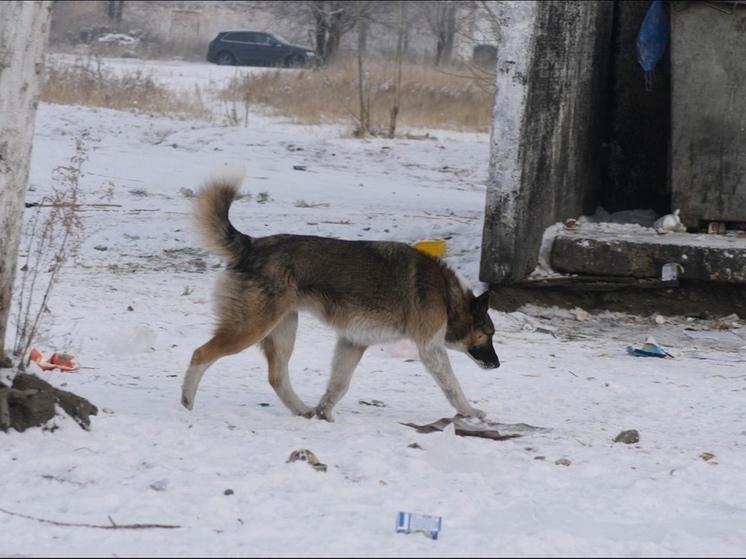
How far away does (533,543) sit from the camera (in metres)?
4.30

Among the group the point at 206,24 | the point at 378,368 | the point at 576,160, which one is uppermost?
the point at 206,24

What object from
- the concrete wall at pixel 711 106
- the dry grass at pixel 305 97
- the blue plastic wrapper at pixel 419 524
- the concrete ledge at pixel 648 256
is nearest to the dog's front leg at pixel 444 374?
the blue plastic wrapper at pixel 419 524

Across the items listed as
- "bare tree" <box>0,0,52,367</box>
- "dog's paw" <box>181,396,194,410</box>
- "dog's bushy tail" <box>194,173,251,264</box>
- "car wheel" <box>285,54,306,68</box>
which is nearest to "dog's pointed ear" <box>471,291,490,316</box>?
"dog's bushy tail" <box>194,173,251,264</box>

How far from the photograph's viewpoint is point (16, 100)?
5176 millimetres

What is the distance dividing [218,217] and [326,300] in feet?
2.35

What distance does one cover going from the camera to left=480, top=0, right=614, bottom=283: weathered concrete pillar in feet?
29.5

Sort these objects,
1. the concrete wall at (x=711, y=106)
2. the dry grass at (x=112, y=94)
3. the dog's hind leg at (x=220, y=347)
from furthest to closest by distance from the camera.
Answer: the dry grass at (x=112, y=94), the concrete wall at (x=711, y=106), the dog's hind leg at (x=220, y=347)

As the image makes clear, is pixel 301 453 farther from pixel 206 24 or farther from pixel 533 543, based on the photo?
pixel 206 24

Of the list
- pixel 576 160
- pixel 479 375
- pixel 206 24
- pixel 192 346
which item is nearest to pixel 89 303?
pixel 192 346

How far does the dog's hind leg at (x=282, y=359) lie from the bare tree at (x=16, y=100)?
1.55 m

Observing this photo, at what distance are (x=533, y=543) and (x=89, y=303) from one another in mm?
5100

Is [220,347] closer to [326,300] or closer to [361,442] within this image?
[326,300]

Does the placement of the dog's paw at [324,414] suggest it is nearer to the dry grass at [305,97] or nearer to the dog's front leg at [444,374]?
the dog's front leg at [444,374]

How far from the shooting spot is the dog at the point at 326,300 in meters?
6.01
